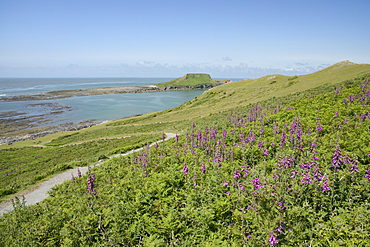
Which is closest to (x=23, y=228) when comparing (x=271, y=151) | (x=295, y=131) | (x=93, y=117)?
(x=271, y=151)

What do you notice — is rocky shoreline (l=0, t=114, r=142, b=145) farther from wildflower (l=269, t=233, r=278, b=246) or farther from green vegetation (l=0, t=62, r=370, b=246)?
wildflower (l=269, t=233, r=278, b=246)

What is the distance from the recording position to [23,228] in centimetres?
854

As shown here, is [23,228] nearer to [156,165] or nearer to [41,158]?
[156,165]

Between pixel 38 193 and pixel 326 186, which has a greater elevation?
pixel 326 186

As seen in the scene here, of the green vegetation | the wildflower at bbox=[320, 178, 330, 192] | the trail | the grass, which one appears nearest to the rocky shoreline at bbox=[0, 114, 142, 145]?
the grass

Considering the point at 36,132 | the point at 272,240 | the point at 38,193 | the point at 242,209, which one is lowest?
the point at 36,132

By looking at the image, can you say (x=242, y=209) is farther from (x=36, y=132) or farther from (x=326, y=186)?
(x=36, y=132)

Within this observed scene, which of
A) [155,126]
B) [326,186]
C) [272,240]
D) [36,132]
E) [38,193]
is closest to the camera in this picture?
[272,240]

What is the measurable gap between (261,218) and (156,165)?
29.8 ft

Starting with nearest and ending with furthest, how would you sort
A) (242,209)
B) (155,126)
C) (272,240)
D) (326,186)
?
1. (272,240)
2. (242,209)
3. (326,186)
4. (155,126)

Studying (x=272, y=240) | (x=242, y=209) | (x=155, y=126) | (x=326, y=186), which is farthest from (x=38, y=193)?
(x=155, y=126)

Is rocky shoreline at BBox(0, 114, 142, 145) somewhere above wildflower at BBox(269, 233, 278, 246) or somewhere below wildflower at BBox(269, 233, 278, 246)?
below

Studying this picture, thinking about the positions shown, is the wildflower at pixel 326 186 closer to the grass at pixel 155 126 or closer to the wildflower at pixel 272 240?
the wildflower at pixel 272 240

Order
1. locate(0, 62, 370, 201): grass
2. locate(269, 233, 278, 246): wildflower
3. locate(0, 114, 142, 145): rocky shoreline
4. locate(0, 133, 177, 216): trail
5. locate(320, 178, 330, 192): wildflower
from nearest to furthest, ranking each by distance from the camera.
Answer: locate(269, 233, 278, 246): wildflower
locate(320, 178, 330, 192): wildflower
locate(0, 133, 177, 216): trail
locate(0, 62, 370, 201): grass
locate(0, 114, 142, 145): rocky shoreline
